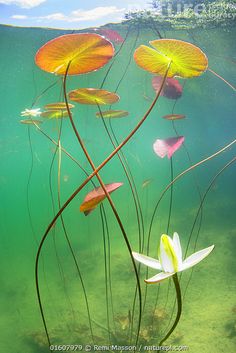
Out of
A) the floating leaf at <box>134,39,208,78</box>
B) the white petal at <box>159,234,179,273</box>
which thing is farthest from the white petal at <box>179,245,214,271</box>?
the floating leaf at <box>134,39,208,78</box>

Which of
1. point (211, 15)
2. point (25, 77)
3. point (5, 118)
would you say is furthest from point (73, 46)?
point (5, 118)

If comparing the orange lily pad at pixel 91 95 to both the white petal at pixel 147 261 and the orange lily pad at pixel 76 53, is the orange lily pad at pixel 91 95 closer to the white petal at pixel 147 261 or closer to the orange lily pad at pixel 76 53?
the orange lily pad at pixel 76 53

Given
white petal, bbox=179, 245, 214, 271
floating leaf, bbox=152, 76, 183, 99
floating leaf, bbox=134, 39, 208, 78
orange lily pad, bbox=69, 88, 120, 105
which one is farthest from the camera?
floating leaf, bbox=152, 76, 183, 99

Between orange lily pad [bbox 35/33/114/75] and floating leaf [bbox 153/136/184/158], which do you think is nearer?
orange lily pad [bbox 35/33/114/75]

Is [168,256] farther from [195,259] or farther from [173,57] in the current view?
[173,57]

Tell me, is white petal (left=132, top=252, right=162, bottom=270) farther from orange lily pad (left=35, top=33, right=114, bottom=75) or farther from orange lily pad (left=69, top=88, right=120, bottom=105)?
orange lily pad (left=69, top=88, right=120, bottom=105)

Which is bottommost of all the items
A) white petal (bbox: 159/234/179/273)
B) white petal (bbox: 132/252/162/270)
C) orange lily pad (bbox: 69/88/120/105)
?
white petal (bbox: 132/252/162/270)

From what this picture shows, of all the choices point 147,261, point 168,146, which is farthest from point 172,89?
point 147,261

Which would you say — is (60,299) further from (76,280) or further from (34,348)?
(34,348)
